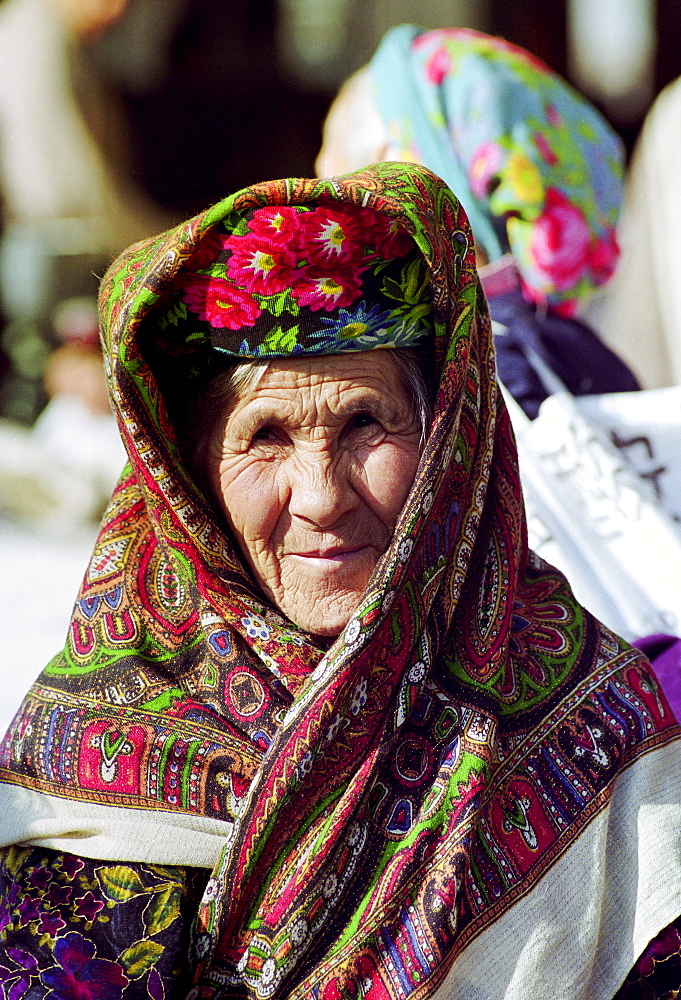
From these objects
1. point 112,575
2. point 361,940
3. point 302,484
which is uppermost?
point 302,484

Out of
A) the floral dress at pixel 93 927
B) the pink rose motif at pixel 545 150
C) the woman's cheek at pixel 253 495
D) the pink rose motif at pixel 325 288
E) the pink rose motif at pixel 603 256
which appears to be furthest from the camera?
the pink rose motif at pixel 603 256

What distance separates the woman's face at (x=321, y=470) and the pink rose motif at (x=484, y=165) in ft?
7.14

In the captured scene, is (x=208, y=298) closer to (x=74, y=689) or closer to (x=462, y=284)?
(x=462, y=284)

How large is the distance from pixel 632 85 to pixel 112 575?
5878mm

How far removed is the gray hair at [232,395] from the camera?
171cm

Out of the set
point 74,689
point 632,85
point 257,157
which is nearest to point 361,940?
point 74,689

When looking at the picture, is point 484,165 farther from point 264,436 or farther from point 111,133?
point 111,133

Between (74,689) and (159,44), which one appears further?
(159,44)

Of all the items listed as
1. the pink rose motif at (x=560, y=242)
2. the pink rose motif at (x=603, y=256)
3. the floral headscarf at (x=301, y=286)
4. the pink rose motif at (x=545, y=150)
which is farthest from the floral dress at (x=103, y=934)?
the pink rose motif at (x=603, y=256)

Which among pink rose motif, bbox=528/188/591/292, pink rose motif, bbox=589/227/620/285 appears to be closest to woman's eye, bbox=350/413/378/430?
pink rose motif, bbox=528/188/591/292

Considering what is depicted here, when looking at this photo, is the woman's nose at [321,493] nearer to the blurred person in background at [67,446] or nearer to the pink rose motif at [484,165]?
the pink rose motif at [484,165]

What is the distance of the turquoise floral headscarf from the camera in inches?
144

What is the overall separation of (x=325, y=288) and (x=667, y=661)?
47.6 inches

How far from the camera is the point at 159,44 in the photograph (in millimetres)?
5680
